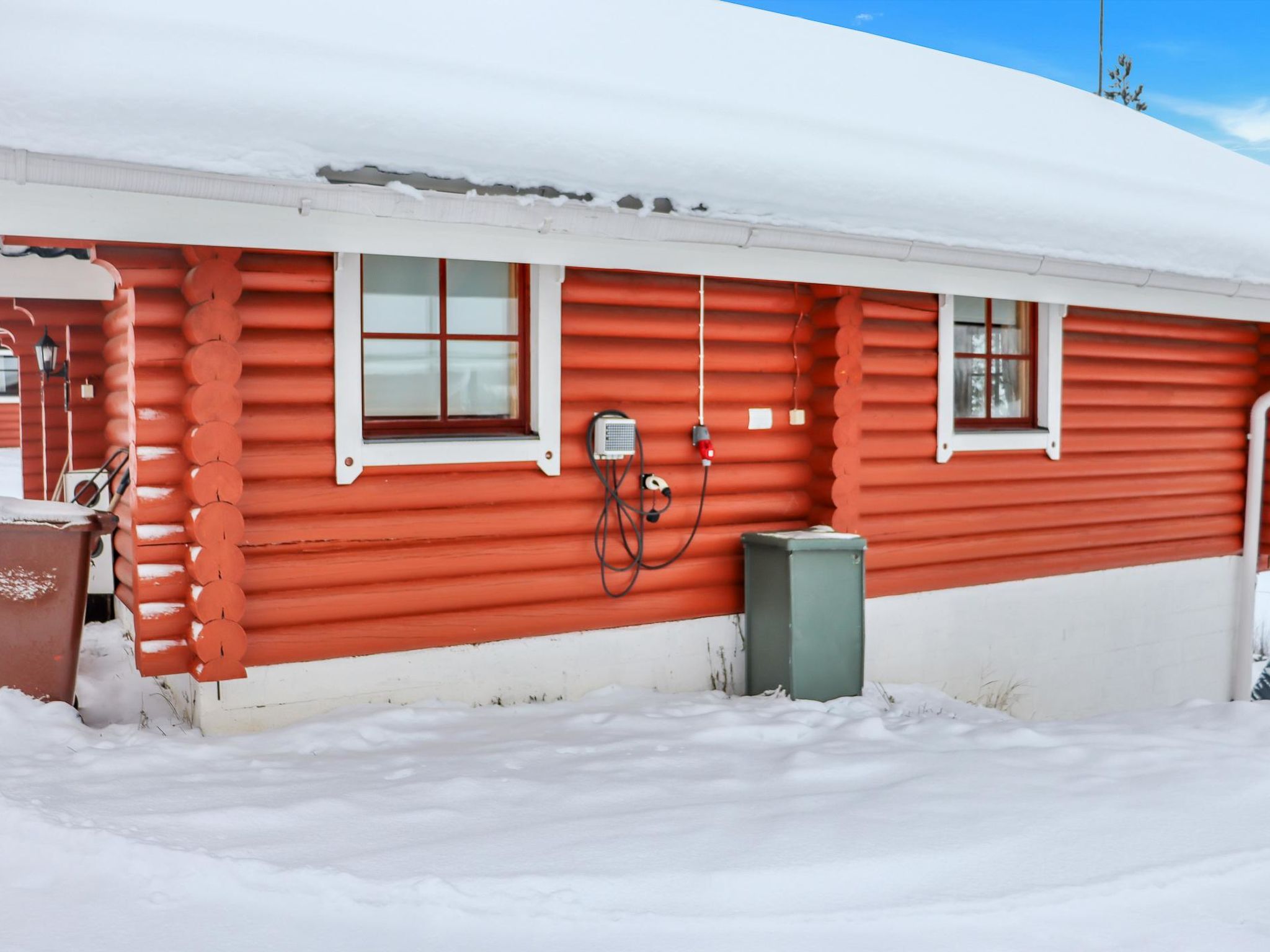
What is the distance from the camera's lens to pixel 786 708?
527 cm

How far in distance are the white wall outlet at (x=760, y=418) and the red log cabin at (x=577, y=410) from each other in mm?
41

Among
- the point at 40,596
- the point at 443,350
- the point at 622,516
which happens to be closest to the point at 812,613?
the point at 622,516

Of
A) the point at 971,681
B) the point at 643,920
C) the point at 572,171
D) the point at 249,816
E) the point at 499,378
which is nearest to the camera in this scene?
the point at 643,920

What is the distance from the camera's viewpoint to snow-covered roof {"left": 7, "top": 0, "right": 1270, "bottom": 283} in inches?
148

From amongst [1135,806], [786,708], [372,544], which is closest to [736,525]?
[786,708]

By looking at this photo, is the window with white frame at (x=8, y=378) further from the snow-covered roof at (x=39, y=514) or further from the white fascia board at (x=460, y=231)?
the white fascia board at (x=460, y=231)

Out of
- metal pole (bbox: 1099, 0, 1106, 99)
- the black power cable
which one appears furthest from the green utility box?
metal pole (bbox: 1099, 0, 1106, 99)

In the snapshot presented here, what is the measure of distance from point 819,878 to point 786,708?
2203mm

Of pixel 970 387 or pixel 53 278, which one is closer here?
pixel 53 278

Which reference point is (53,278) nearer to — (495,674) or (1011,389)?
(495,674)

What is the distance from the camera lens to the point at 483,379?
533 cm

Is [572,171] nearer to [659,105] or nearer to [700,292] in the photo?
[659,105]

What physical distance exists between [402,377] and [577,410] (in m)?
Result: 0.91

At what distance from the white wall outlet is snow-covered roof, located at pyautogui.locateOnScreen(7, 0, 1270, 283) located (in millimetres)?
1303
